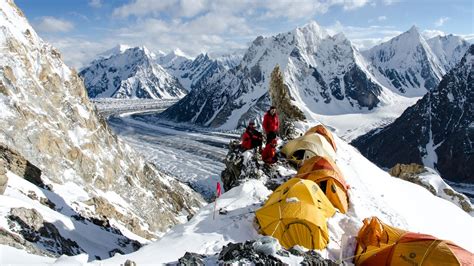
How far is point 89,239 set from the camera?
28.8m

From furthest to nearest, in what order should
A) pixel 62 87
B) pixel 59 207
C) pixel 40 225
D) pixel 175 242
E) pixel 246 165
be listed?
1. pixel 62 87
2. pixel 59 207
3. pixel 246 165
4. pixel 40 225
5. pixel 175 242

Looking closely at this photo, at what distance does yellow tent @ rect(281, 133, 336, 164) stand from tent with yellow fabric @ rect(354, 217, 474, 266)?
10.1m

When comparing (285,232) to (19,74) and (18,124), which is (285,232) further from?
(19,74)

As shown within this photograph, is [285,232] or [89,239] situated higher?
[285,232]

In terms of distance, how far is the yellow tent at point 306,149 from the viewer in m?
28.0

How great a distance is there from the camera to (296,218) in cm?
1716

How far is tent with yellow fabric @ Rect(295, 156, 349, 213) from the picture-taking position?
21266 mm

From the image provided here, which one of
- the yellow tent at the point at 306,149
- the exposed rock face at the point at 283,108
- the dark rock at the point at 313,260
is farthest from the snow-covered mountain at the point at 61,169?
the exposed rock face at the point at 283,108

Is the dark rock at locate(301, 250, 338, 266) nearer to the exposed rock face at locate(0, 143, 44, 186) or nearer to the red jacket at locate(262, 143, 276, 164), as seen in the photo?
the red jacket at locate(262, 143, 276, 164)

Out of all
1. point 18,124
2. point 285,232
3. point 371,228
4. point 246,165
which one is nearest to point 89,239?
point 246,165

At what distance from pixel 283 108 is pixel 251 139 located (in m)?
15.3

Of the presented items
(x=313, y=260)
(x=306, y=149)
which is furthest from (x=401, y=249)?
(x=306, y=149)

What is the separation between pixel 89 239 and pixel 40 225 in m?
5.07

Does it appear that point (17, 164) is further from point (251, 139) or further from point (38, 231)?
point (251, 139)
